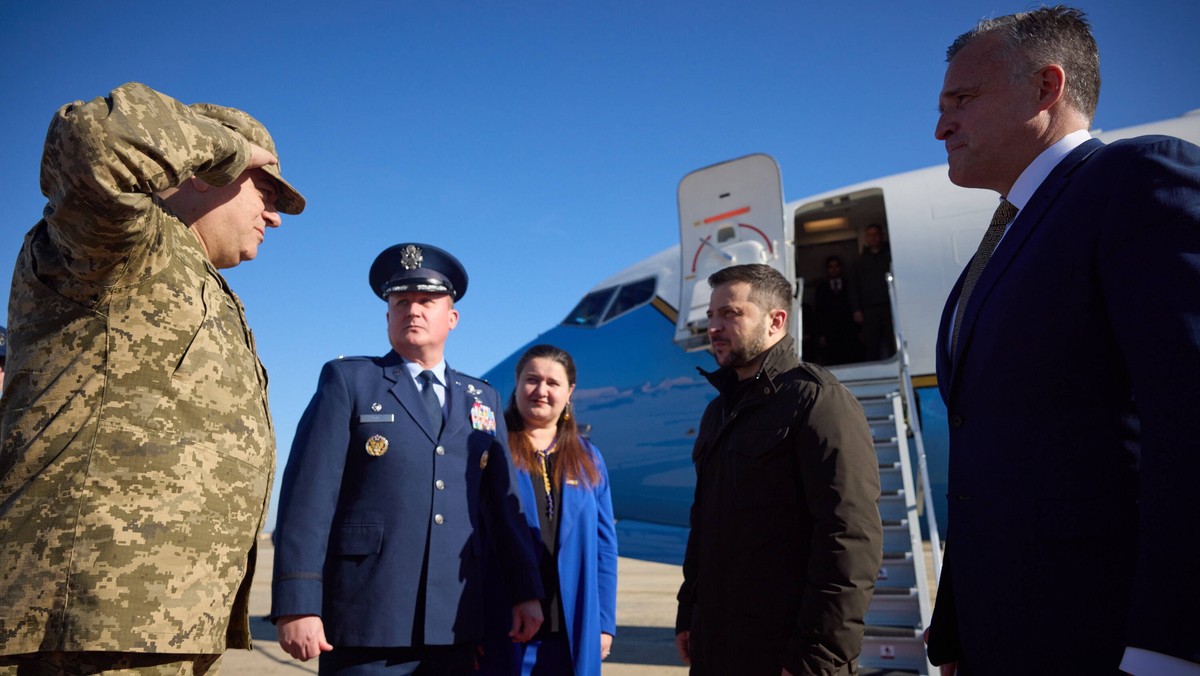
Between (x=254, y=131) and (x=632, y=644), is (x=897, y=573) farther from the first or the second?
(x=254, y=131)

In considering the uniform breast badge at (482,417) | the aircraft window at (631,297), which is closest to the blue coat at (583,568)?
the uniform breast badge at (482,417)

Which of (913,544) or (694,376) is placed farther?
(694,376)

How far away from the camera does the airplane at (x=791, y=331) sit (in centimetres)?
526

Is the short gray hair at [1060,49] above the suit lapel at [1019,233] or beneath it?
above

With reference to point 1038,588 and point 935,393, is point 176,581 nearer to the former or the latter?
point 1038,588

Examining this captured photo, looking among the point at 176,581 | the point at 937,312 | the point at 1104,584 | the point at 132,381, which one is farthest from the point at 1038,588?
the point at 937,312

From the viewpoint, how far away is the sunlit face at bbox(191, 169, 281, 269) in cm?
182

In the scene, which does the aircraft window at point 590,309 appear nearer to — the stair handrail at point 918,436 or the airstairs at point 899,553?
the stair handrail at point 918,436

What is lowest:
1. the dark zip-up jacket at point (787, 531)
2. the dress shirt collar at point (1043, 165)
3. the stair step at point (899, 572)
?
the stair step at point (899, 572)

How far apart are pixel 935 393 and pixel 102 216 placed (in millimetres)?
6857

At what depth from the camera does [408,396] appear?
9.00ft

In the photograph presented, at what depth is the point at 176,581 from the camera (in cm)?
145

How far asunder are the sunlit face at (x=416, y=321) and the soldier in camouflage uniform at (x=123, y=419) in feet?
3.91

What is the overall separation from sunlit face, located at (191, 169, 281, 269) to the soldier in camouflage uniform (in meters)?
0.11
